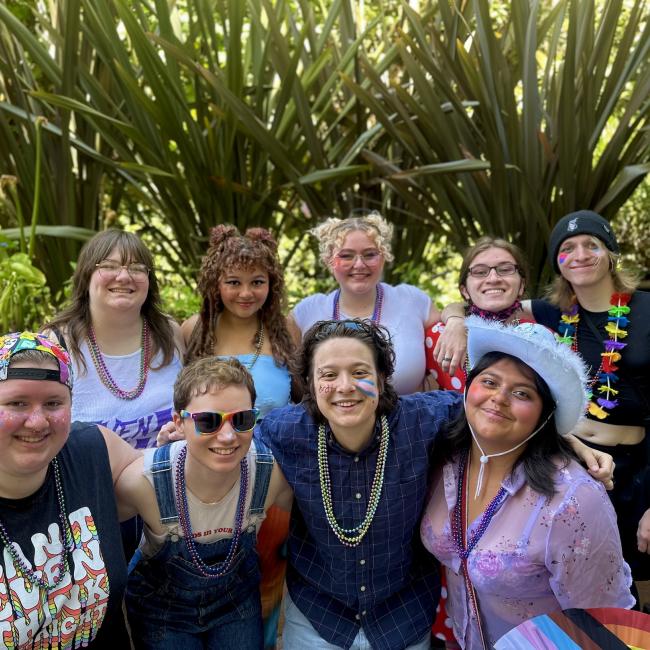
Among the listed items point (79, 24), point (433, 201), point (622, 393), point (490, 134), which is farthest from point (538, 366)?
point (79, 24)

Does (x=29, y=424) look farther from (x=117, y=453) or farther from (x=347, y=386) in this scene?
(x=347, y=386)

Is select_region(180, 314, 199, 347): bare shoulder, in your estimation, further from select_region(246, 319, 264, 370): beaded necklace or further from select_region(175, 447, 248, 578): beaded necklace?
select_region(175, 447, 248, 578): beaded necklace

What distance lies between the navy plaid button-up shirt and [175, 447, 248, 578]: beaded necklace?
0.55 ft

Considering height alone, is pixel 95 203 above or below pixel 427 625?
above

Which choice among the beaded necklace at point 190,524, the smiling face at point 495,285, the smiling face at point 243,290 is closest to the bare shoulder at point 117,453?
the beaded necklace at point 190,524

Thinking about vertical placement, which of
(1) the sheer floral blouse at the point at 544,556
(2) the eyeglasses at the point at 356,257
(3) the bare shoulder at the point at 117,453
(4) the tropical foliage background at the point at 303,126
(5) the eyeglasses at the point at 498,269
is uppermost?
(4) the tropical foliage background at the point at 303,126

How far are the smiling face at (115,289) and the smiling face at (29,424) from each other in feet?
2.88

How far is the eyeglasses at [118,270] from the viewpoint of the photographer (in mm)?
2699

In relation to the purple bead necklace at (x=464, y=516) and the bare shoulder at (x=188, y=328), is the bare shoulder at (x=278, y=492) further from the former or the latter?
the bare shoulder at (x=188, y=328)

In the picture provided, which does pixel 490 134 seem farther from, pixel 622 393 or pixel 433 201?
pixel 622 393

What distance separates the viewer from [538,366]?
1985 mm

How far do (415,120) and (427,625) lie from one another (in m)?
3.05

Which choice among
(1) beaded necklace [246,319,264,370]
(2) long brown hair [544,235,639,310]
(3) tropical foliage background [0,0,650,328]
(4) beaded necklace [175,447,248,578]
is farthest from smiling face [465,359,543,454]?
(3) tropical foliage background [0,0,650,328]

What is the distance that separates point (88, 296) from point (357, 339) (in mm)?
1250
